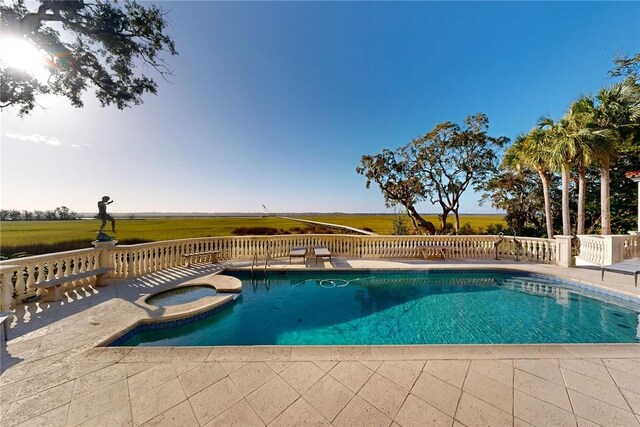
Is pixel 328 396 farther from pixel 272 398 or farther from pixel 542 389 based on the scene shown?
pixel 542 389

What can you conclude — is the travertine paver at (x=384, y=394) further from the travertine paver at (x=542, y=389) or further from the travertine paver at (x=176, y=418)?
the travertine paver at (x=176, y=418)

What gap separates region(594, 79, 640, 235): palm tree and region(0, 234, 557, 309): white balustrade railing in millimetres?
3722

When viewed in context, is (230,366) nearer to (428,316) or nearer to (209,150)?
(428,316)

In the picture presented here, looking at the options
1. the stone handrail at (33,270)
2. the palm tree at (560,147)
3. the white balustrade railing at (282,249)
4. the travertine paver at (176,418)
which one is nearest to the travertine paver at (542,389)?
the travertine paver at (176,418)

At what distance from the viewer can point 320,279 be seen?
7719 millimetres

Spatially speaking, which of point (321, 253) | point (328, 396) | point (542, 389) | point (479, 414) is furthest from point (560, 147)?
point (328, 396)

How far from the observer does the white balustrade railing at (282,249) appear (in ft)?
21.8

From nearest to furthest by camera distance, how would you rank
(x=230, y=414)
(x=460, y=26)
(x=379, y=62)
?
1. (x=230, y=414)
2. (x=460, y=26)
3. (x=379, y=62)

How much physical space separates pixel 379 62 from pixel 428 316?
1237 cm

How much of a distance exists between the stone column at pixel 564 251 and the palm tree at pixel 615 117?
305cm

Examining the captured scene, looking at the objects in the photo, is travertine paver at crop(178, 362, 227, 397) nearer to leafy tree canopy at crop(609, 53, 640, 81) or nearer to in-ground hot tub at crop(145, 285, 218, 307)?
in-ground hot tub at crop(145, 285, 218, 307)

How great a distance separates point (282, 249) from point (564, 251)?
11.0 m

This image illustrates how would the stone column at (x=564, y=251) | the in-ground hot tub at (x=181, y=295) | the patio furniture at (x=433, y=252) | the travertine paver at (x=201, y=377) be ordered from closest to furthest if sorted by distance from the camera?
the travertine paver at (x=201, y=377) < the in-ground hot tub at (x=181, y=295) < the stone column at (x=564, y=251) < the patio furniture at (x=433, y=252)

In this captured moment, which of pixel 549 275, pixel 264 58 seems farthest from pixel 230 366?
pixel 264 58
